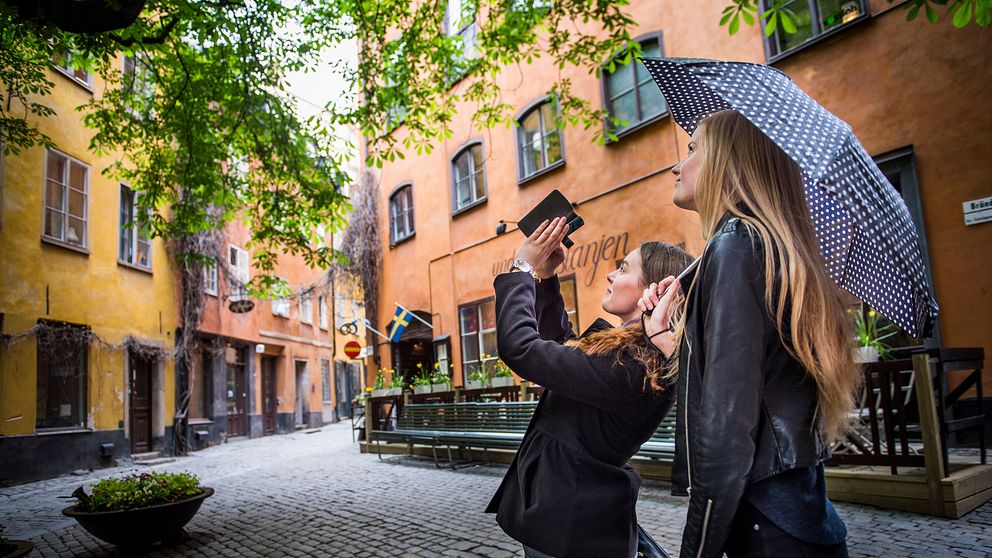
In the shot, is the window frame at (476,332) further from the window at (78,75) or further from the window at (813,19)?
the window at (78,75)

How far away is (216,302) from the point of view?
60.7 feet

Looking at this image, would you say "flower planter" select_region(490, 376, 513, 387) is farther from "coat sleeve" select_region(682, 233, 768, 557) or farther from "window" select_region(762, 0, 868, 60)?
"coat sleeve" select_region(682, 233, 768, 557)

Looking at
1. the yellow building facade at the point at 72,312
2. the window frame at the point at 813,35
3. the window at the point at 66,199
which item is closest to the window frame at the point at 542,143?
the window frame at the point at 813,35

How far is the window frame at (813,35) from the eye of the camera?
25.9 feet

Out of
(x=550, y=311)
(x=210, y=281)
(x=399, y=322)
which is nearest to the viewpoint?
(x=550, y=311)

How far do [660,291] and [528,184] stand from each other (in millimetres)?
11443

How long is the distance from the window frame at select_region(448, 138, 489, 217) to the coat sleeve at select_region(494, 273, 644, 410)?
1229cm

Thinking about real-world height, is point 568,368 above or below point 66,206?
below

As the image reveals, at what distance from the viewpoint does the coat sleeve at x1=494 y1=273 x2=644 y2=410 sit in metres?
1.69

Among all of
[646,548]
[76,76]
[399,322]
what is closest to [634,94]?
[399,322]

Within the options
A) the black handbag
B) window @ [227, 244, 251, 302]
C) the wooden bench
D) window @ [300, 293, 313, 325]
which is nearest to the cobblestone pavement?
the wooden bench

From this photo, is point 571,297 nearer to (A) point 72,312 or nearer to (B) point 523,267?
(A) point 72,312

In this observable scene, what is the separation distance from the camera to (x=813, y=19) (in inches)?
331

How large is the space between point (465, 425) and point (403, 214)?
8.83 m
